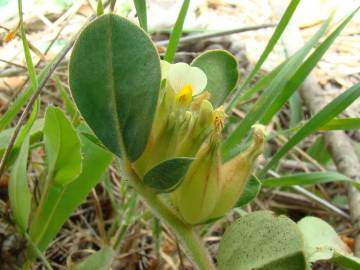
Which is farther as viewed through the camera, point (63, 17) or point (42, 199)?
point (63, 17)

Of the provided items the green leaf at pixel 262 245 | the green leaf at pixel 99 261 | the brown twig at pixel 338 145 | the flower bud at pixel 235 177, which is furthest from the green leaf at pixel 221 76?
the brown twig at pixel 338 145

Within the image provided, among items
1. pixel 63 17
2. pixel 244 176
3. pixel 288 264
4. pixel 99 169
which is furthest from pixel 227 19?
pixel 288 264

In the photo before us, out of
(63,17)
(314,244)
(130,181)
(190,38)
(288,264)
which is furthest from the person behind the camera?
(63,17)

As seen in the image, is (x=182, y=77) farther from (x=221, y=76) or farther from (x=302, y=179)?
(x=302, y=179)

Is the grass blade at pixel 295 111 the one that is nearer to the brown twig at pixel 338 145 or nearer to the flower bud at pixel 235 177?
the brown twig at pixel 338 145

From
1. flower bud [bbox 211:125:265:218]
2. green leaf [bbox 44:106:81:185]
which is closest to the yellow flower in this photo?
flower bud [bbox 211:125:265:218]

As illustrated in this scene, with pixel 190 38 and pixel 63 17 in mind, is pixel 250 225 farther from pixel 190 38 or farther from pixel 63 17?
pixel 63 17

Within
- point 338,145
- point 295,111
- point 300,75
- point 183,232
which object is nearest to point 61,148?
point 183,232
